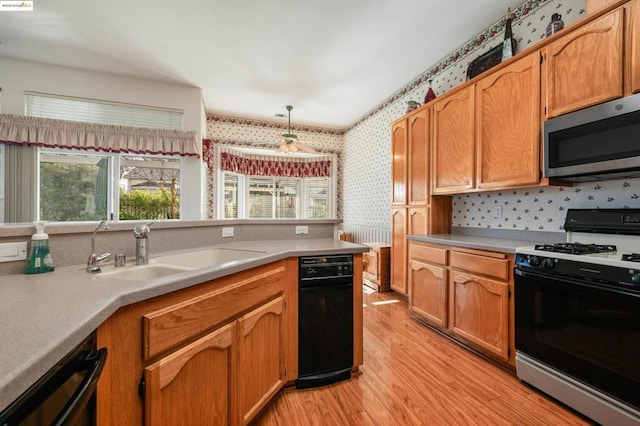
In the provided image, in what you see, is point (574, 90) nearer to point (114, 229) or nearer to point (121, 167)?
point (114, 229)

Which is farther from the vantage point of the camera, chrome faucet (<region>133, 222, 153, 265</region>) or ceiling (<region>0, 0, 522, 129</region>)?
ceiling (<region>0, 0, 522, 129</region>)

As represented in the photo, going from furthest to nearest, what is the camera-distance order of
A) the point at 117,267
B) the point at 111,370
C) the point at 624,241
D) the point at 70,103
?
the point at 70,103
the point at 624,241
the point at 117,267
the point at 111,370

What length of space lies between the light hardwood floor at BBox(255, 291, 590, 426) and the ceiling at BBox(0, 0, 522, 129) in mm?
2921

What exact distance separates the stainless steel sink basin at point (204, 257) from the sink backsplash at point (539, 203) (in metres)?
2.21

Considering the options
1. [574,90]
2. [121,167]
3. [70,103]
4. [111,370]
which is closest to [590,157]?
[574,90]

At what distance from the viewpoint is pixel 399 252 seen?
11.1ft

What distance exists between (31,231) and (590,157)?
9.48 ft

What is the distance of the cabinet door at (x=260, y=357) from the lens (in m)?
1.29

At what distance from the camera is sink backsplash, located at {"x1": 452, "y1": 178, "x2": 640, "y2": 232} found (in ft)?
5.79

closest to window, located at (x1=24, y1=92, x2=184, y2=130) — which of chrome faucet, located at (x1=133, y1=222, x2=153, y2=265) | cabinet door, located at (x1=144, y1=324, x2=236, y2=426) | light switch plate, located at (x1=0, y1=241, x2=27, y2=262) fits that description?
chrome faucet, located at (x1=133, y1=222, x2=153, y2=265)

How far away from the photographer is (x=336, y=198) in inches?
229

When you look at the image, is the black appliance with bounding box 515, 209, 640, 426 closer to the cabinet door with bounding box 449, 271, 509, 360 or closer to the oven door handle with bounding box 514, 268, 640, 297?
the oven door handle with bounding box 514, 268, 640, 297

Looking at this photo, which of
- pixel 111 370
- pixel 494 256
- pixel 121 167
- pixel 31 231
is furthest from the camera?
pixel 121 167

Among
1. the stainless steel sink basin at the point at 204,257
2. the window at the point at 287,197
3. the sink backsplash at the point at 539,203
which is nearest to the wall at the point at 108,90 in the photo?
the window at the point at 287,197
